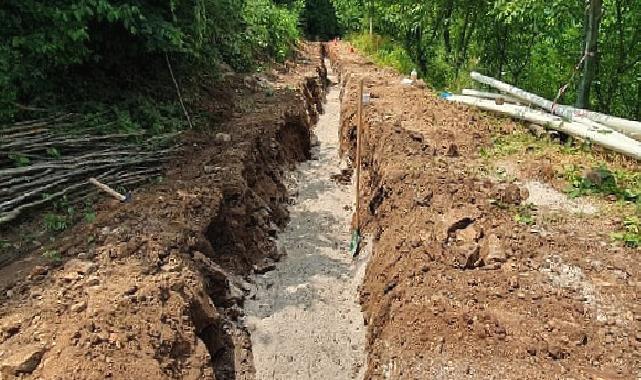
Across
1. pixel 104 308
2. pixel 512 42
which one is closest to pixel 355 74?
pixel 512 42

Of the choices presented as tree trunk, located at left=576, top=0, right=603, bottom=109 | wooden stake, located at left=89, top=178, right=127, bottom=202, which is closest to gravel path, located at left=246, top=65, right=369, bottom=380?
wooden stake, located at left=89, top=178, right=127, bottom=202

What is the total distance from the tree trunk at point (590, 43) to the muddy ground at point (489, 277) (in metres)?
1.31

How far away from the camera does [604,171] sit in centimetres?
636

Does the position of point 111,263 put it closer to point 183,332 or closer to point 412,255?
point 183,332

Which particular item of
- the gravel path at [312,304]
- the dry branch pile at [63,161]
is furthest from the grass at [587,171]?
the dry branch pile at [63,161]

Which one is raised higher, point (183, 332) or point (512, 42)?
point (512, 42)

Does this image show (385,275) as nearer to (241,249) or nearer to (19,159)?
(241,249)

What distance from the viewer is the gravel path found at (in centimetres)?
574

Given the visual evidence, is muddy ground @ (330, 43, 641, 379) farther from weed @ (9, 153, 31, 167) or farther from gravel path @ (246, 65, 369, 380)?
weed @ (9, 153, 31, 167)

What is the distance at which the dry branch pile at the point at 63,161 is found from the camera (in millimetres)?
6051

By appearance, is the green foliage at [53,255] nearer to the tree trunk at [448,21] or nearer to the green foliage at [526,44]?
the green foliage at [526,44]

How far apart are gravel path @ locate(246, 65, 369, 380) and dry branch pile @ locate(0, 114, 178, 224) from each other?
2469 mm

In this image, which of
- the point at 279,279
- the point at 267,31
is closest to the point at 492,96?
the point at 279,279

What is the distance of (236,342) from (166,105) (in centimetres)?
521
